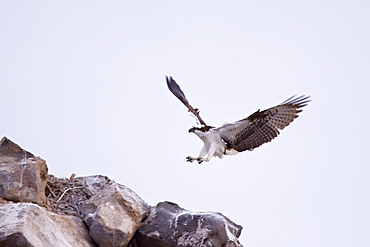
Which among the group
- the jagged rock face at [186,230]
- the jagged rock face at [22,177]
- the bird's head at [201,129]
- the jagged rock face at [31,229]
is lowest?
the jagged rock face at [31,229]

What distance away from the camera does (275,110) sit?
1030 centimetres

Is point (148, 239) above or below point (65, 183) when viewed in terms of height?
below

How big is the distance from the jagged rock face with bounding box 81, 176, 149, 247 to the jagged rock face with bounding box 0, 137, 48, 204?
0.66 meters

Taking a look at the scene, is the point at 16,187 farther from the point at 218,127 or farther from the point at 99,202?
the point at 218,127

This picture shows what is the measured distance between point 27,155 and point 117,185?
1268 millimetres

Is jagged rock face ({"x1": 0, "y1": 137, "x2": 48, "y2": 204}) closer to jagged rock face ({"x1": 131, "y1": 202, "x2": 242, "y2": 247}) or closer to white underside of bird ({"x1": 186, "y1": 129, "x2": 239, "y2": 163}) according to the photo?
jagged rock face ({"x1": 131, "y1": 202, "x2": 242, "y2": 247})

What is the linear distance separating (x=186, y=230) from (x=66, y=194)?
1.85 metres

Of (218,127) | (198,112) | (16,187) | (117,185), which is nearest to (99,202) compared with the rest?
(117,185)

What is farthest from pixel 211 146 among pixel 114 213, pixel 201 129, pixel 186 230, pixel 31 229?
pixel 31 229

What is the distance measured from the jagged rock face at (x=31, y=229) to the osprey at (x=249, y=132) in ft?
10.0

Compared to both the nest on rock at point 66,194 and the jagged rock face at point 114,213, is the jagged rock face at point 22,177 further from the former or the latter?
the jagged rock face at point 114,213

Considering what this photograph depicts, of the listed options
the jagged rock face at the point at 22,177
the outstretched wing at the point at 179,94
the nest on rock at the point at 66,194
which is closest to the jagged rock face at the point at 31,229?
the jagged rock face at the point at 22,177

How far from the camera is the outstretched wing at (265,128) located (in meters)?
10.3

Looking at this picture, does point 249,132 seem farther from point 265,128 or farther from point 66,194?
point 66,194
